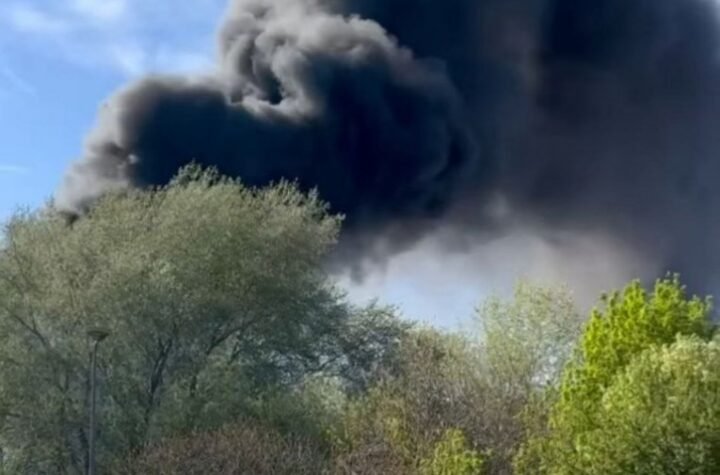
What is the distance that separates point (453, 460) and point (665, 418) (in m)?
4.13

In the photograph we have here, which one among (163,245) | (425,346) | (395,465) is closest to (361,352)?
(425,346)

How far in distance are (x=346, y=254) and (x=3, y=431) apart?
9904 millimetres

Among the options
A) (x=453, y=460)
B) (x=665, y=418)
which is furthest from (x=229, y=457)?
(x=665, y=418)

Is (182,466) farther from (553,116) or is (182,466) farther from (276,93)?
(553,116)

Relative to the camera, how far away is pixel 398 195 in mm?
33750

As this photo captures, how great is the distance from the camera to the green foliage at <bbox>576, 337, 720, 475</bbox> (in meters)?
21.5

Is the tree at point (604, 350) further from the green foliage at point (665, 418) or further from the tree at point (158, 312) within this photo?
the tree at point (158, 312)

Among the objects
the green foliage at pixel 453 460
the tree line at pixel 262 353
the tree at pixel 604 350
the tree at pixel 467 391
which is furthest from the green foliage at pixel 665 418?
the tree at pixel 467 391

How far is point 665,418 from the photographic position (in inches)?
854

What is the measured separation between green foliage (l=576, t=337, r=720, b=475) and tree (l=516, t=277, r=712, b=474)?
1.13m

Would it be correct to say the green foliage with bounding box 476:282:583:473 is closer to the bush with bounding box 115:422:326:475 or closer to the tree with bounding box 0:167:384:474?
the bush with bounding box 115:422:326:475

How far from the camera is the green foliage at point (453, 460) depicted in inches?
949

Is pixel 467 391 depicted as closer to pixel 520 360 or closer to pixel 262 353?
pixel 520 360

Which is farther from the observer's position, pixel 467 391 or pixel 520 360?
pixel 520 360
